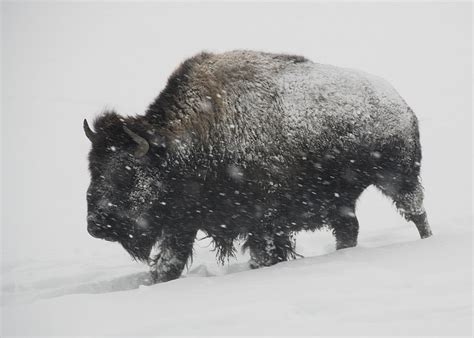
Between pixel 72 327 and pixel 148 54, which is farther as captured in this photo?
pixel 148 54

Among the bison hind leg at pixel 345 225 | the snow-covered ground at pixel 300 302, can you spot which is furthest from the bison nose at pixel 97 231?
the bison hind leg at pixel 345 225

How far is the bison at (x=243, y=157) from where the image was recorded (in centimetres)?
470

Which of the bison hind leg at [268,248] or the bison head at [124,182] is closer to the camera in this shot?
the bison head at [124,182]

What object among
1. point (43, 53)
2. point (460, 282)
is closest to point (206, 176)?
point (460, 282)

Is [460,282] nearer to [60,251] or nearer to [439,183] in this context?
[60,251]

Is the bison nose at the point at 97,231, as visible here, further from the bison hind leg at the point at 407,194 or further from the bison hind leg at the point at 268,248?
the bison hind leg at the point at 407,194

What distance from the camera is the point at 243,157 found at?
189 inches

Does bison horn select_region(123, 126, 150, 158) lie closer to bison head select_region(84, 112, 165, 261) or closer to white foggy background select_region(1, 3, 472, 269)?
bison head select_region(84, 112, 165, 261)

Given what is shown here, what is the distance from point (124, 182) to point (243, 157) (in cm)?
102

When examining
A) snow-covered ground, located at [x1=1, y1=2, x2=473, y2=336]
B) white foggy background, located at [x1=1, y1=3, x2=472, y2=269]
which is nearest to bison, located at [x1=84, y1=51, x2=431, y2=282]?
snow-covered ground, located at [x1=1, y1=2, x2=473, y2=336]

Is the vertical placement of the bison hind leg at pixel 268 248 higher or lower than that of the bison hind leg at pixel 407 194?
lower

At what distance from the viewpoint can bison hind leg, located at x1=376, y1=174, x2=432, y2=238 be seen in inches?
210

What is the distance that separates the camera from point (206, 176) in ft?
15.5

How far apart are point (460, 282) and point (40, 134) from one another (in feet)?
48.4
